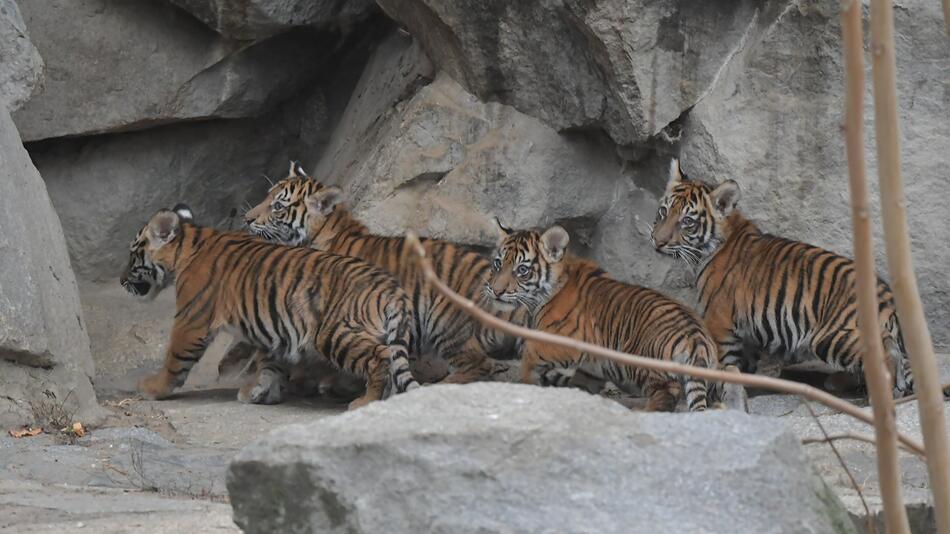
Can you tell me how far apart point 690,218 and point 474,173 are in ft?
4.44

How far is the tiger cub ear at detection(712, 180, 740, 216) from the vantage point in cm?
757

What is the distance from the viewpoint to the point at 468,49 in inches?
323

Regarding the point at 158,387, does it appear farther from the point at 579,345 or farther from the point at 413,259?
A: the point at 579,345

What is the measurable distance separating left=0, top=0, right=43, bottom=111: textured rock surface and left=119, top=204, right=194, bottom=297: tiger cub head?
105 cm

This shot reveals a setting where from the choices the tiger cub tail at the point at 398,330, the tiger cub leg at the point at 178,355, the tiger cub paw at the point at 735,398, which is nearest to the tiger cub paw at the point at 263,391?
the tiger cub leg at the point at 178,355

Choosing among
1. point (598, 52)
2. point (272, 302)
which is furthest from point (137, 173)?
point (598, 52)

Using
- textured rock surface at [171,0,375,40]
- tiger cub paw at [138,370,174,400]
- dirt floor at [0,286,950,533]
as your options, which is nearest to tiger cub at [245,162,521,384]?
dirt floor at [0,286,950,533]

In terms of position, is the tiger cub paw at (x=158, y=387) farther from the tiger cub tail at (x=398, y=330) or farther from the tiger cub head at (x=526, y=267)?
the tiger cub head at (x=526, y=267)

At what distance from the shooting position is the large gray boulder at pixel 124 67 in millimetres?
9016

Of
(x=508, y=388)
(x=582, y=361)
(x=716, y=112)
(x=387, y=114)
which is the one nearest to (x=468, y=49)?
(x=387, y=114)

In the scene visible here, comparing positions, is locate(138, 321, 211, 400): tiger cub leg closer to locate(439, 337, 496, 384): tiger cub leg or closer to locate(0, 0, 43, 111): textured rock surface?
locate(439, 337, 496, 384): tiger cub leg

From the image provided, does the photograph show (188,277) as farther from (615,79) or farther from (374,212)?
(615,79)

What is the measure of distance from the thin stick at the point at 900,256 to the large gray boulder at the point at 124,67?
22.7ft

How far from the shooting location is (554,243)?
7617 mm
